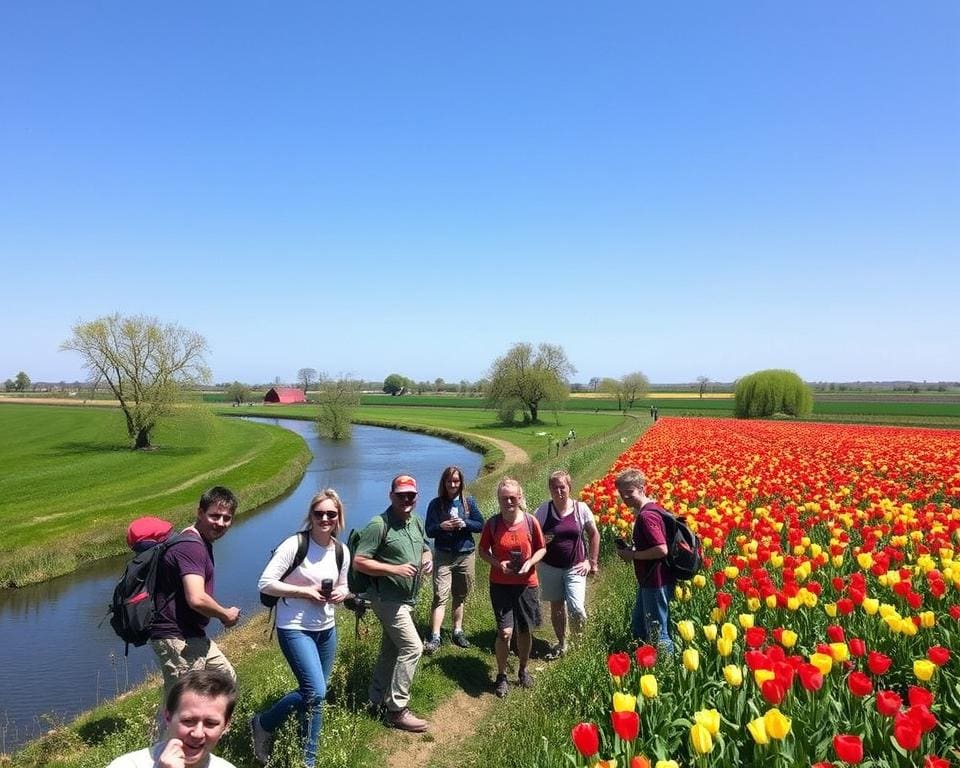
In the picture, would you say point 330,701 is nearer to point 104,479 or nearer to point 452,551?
point 452,551

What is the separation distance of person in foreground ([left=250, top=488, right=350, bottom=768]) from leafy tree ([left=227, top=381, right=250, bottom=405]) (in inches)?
5253

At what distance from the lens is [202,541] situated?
14.2 ft

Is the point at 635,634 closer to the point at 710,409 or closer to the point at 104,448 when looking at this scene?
the point at 104,448

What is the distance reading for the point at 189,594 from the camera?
4109mm

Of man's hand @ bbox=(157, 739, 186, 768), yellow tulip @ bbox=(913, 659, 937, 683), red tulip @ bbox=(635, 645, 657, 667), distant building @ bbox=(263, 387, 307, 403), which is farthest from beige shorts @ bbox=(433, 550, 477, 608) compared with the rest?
distant building @ bbox=(263, 387, 307, 403)

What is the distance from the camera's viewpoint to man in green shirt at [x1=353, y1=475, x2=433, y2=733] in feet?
17.1

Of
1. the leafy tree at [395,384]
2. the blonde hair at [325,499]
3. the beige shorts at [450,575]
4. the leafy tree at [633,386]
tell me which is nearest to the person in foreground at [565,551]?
the beige shorts at [450,575]

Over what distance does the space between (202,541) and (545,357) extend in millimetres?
63796

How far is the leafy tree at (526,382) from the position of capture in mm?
62875

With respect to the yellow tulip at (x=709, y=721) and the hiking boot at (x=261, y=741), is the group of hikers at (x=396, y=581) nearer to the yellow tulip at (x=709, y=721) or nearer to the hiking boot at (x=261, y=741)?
the hiking boot at (x=261, y=741)

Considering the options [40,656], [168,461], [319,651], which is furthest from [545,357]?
[319,651]

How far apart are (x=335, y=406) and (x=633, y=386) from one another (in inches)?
2164

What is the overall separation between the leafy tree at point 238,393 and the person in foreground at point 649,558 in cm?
13364

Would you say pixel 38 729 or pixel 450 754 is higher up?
pixel 450 754
